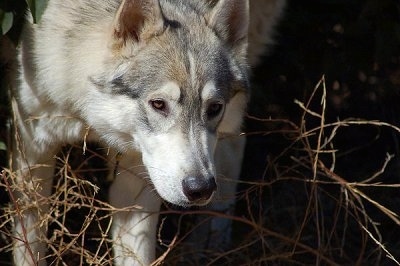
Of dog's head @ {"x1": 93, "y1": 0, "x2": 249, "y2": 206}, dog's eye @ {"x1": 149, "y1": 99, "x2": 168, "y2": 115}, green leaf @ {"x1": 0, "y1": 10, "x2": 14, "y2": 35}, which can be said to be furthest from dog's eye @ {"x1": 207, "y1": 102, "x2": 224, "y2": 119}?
green leaf @ {"x1": 0, "y1": 10, "x2": 14, "y2": 35}

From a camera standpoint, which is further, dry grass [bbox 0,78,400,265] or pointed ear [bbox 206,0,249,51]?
dry grass [bbox 0,78,400,265]

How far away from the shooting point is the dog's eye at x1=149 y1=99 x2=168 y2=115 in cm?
349

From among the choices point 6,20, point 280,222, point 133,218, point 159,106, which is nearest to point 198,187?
point 159,106

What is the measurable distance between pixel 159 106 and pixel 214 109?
22 centimetres

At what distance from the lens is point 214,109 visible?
357 centimetres

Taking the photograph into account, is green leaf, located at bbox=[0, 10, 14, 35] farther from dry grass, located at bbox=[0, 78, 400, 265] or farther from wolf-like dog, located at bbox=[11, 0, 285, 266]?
dry grass, located at bbox=[0, 78, 400, 265]

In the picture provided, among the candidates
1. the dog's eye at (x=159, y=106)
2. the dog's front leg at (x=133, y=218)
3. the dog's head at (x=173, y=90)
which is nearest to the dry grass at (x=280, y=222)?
the dog's front leg at (x=133, y=218)

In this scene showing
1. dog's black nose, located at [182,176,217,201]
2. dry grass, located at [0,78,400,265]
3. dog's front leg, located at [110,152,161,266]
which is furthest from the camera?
dry grass, located at [0,78,400,265]

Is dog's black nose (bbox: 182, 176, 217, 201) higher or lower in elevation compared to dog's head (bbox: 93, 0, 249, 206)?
lower

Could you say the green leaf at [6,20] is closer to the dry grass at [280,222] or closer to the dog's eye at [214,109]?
the dry grass at [280,222]

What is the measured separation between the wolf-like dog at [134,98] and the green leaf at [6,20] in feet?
0.39

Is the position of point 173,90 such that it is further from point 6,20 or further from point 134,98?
point 6,20

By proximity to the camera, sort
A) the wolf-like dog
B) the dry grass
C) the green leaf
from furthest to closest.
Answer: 1. the dry grass
2. the green leaf
3. the wolf-like dog

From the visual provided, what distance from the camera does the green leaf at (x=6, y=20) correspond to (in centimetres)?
372
